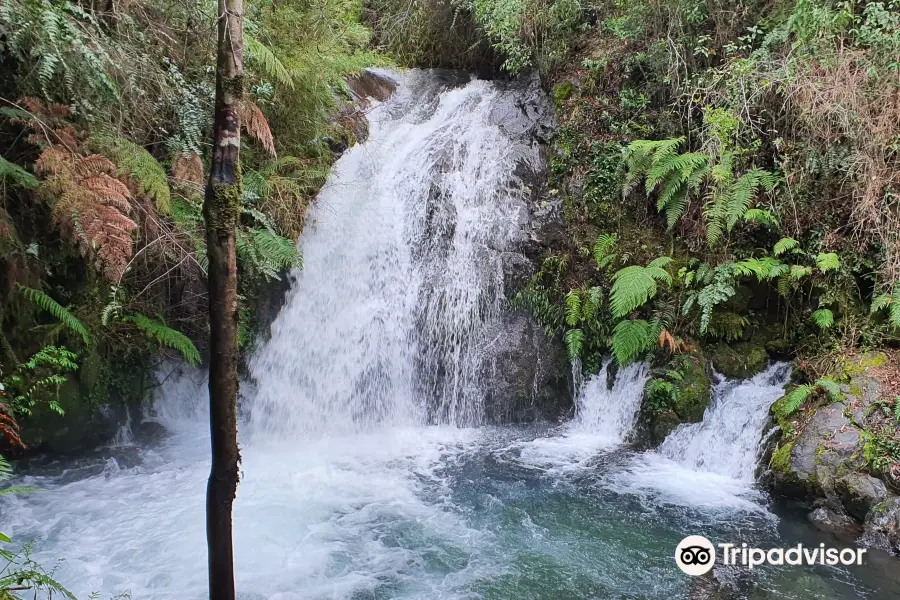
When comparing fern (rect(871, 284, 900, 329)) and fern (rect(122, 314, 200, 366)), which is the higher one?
fern (rect(871, 284, 900, 329))

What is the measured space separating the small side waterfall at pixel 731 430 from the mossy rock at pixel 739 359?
9cm

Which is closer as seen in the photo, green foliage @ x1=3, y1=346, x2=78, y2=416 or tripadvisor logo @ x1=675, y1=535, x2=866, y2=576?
tripadvisor logo @ x1=675, y1=535, x2=866, y2=576

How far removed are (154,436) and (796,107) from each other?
8881 millimetres

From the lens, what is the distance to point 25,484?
6121 mm

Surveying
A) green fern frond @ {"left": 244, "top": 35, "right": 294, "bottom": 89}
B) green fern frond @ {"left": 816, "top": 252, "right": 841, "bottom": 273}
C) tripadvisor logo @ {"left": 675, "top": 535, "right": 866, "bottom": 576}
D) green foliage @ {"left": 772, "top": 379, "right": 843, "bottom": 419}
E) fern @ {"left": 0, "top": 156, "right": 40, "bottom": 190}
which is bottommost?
tripadvisor logo @ {"left": 675, "top": 535, "right": 866, "bottom": 576}

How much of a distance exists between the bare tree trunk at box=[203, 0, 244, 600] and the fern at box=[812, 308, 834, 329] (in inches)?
249

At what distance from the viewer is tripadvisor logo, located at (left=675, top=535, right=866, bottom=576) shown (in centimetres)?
491

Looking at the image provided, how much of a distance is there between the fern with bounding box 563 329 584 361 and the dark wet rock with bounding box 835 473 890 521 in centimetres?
305

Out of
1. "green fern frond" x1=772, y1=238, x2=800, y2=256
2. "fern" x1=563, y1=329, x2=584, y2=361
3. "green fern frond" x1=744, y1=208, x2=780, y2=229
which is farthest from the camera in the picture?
"fern" x1=563, y1=329, x2=584, y2=361

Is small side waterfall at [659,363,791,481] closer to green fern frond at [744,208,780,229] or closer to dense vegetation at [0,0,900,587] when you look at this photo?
dense vegetation at [0,0,900,587]

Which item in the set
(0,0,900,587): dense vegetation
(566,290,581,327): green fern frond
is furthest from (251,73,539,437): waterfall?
(566,290,581,327): green fern frond

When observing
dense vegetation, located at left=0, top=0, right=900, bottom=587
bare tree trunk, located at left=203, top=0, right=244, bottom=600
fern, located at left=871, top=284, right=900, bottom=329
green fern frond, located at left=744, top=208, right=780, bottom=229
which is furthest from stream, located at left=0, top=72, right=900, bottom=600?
bare tree trunk, located at left=203, top=0, right=244, bottom=600

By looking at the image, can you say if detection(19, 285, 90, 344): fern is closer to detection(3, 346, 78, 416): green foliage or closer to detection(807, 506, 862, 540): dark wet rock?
detection(3, 346, 78, 416): green foliage

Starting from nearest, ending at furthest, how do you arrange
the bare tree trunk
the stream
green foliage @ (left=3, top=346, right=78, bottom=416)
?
the bare tree trunk, the stream, green foliage @ (left=3, top=346, right=78, bottom=416)
